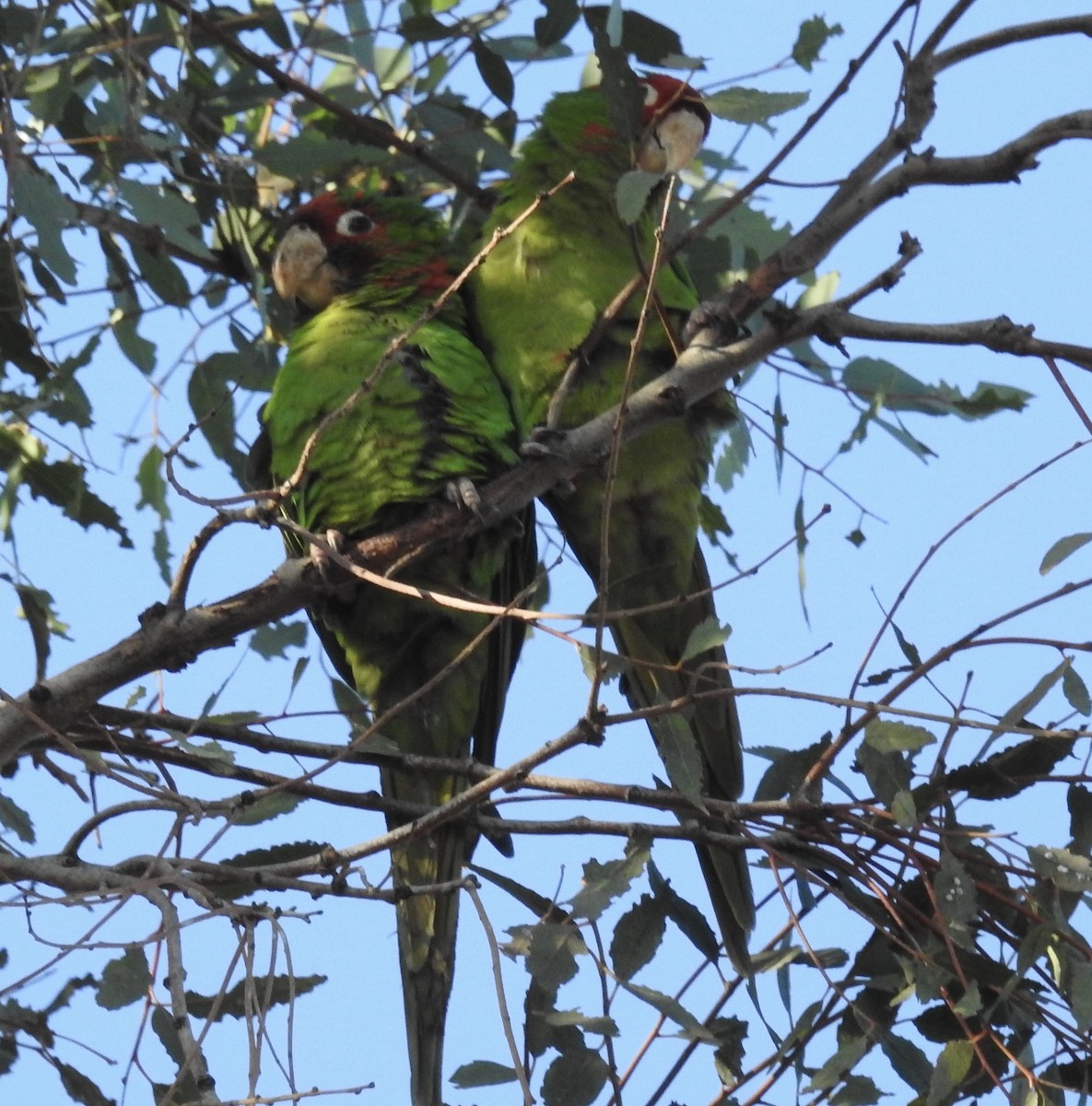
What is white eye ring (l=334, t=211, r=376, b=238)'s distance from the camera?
2.86 metres

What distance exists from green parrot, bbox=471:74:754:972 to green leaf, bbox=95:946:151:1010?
104 cm

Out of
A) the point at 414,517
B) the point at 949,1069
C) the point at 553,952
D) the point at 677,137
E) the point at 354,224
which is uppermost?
the point at 354,224

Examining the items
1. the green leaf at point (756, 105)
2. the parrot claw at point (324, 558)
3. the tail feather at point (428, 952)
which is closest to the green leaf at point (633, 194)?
the green leaf at point (756, 105)

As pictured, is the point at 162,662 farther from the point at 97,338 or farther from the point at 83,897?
the point at 97,338

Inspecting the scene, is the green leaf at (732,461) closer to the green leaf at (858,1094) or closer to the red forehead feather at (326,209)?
the red forehead feather at (326,209)

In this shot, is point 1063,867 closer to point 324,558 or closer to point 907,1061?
point 907,1061

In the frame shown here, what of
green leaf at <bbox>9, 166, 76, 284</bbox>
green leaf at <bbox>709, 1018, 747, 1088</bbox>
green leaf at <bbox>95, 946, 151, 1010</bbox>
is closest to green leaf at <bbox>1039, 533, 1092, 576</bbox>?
green leaf at <bbox>709, 1018, 747, 1088</bbox>

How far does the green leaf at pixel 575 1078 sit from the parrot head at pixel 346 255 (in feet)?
5.09

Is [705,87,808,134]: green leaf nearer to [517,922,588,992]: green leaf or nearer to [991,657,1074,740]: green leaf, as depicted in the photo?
[991,657,1074,740]: green leaf

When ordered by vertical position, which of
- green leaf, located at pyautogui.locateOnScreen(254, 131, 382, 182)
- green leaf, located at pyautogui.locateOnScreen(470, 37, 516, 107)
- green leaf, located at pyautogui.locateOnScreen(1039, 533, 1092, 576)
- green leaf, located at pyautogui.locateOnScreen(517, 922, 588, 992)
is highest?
green leaf, located at pyautogui.locateOnScreen(470, 37, 516, 107)

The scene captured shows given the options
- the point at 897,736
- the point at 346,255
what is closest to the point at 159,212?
the point at 346,255

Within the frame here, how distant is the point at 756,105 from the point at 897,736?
784 millimetres

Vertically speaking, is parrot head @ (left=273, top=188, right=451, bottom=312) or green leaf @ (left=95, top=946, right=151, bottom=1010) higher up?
parrot head @ (left=273, top=188, right=451, bottom=312)

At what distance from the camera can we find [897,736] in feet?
5.45
